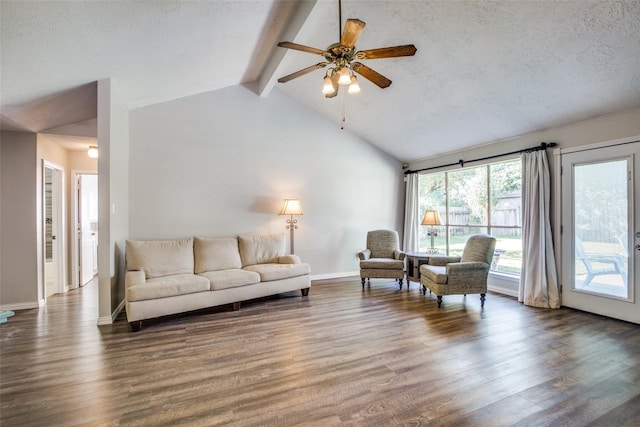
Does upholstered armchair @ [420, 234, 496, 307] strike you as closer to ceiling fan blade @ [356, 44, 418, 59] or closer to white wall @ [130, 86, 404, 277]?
white wall @ [130, 86, 404, 277]

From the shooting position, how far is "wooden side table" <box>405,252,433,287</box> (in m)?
4.93

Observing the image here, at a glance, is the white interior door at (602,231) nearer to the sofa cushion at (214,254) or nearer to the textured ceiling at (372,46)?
the textured ceiling at (372,46)

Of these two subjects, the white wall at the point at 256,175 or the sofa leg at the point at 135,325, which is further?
the white wall at the point at 256,175

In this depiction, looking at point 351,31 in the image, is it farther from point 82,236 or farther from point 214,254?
point 82,236

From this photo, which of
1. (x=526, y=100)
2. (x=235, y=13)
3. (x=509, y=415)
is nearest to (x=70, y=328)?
(x=235, y=13)

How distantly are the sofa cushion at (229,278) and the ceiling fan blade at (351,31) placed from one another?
9.81 feet

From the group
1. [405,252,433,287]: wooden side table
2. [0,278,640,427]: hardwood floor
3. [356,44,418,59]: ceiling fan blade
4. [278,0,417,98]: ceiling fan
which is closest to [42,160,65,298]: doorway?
[0,278,640,427]: hardwood floor

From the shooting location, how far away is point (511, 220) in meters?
4.80

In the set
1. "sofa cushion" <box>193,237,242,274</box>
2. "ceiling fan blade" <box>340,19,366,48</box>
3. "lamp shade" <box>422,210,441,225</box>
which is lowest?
"sofa cushion" <box>193,237,242,274</box>

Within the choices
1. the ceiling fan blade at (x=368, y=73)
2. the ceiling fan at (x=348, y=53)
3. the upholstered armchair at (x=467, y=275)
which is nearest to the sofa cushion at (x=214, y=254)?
the ceiling fan at (x=348, y=53)

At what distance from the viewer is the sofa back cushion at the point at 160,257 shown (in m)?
3.84

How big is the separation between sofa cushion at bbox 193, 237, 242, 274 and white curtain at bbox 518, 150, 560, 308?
13.9ft

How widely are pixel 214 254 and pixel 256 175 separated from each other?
5.29 feet

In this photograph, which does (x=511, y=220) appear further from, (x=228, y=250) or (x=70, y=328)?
(x=70, y=328)
